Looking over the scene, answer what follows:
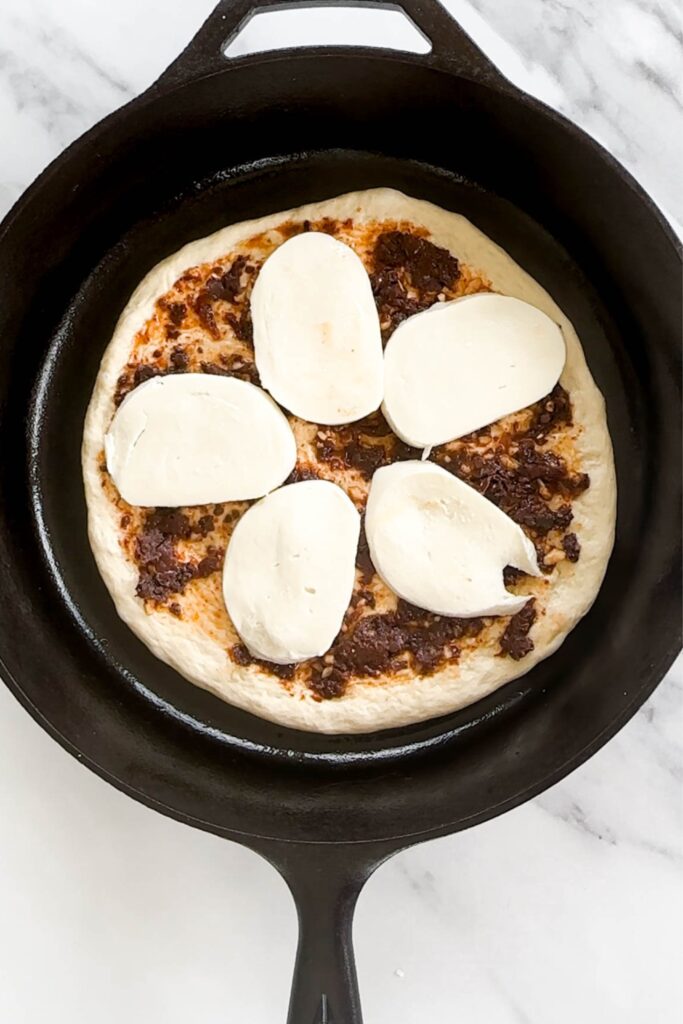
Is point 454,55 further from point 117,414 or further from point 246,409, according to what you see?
point 117,414

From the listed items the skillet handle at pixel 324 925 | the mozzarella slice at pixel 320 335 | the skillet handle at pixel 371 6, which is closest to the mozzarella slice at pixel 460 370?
the mozzarella slice at pixel 320 335

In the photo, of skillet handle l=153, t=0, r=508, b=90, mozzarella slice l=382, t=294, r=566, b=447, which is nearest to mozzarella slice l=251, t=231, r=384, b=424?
mozzarella slice l=382, t=294, r=566, b=447

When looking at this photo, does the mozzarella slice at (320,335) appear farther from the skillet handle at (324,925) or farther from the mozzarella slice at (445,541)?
the skillet handle at (324,925)

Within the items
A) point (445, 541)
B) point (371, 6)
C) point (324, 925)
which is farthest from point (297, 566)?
point (371, 6)

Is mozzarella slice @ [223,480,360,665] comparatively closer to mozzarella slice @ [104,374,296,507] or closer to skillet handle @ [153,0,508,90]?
mozzarella slice @ [104,374,296,507]

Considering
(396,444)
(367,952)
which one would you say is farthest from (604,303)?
(367,952)

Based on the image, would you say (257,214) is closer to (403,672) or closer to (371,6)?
(371,6)
